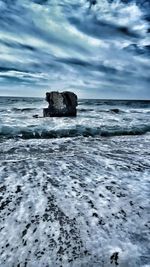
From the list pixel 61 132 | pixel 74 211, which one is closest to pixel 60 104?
pixel 61 132

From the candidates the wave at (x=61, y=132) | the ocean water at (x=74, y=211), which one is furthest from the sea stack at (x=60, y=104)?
the ocean water at (x=74, y=211)

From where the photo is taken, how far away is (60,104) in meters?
14.1

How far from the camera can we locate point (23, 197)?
2.79 metres

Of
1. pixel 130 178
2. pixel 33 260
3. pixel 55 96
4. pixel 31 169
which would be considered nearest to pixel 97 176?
Answer: pixel 130 178

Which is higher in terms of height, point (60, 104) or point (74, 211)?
point (60, 104)

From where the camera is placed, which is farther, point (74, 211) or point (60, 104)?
point (60, 104)

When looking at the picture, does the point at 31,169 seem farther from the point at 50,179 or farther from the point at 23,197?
the point at 23,197

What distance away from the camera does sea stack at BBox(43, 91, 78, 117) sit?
1398 centimetres

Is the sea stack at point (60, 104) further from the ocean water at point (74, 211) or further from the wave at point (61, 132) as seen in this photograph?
the ocean water at point (74, 211)

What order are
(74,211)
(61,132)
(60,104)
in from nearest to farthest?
(74,211)
(61,132)
(60,104)

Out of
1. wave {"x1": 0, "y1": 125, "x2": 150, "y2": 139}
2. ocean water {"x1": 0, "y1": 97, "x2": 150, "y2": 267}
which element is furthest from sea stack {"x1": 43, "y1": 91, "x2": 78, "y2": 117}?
ocean water {"x1": 0, "y1": 97, "x2": 150, "y2": 267}

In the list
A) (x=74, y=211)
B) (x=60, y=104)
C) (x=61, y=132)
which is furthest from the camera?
(x=60, y=104)

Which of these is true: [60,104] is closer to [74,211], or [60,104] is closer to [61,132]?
[61,132]

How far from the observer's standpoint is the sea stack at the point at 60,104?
1398 cm
